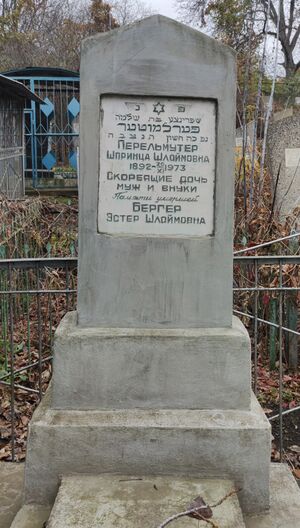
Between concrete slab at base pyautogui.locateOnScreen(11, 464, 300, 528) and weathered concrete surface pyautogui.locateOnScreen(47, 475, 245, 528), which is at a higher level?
weathered concrete surface pyautogui.locateOnScreen(47, 475, 245, 528)

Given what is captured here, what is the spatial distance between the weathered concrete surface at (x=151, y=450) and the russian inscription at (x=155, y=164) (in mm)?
954

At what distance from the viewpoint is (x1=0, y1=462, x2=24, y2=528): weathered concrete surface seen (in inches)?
102

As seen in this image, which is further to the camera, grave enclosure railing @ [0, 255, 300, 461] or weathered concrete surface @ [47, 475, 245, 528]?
grave enclosure railing @ [0, 255, 300, 461]

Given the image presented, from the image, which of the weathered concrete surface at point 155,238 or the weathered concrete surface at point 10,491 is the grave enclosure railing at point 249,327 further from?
the weathered concrete surface at point 155,238

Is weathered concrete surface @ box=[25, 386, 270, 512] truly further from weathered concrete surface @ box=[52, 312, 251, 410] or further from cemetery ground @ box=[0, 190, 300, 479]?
cemetery ground @ box=[0, 190, 300, 479]

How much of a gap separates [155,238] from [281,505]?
4.81 ft

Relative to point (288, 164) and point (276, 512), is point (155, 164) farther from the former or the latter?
point (288, 164)

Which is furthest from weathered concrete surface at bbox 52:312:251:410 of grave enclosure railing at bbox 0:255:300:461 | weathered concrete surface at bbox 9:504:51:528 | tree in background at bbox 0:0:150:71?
tree in background at bbox 0:0:150:71

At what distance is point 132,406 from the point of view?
2.61 m

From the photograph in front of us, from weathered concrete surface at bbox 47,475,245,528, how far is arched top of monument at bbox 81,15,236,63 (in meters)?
2.02

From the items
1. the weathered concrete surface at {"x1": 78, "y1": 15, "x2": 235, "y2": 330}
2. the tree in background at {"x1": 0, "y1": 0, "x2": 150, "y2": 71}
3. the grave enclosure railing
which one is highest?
the tree in background at {"x1": 0, "y1": 0, "x2": 150, "y2": 71}

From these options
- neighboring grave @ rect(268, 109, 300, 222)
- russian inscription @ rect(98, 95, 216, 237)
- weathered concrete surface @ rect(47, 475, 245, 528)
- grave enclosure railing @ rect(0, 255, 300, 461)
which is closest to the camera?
weathered concrete surface @ rect(47, 475, 245, 528)

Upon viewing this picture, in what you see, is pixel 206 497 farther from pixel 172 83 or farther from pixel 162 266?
pixel 172 83

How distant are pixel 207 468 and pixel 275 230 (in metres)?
4.39
